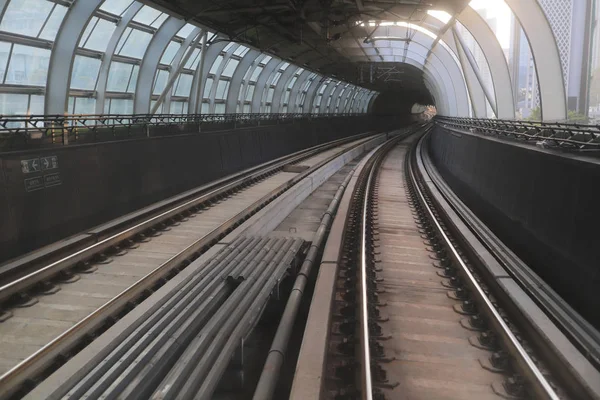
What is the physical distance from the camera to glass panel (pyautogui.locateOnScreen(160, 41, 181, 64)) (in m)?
17.9

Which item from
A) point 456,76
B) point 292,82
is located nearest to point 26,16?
point 456,76

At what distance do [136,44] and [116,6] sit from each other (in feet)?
8.25

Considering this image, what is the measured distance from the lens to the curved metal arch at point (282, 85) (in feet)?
103

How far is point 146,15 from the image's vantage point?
49.5ft

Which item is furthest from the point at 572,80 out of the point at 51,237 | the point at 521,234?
the point at 51,237

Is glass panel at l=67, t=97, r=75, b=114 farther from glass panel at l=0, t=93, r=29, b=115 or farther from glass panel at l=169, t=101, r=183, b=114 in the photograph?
glass panel at l=169, t=101, r=183, b=114

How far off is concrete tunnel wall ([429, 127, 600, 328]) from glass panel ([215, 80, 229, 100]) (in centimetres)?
1683

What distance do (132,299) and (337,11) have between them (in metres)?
13.4

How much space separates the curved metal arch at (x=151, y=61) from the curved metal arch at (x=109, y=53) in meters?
1.86

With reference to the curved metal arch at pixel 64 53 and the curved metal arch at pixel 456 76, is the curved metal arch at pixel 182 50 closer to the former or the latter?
the curved metal arch at pixel 64 53

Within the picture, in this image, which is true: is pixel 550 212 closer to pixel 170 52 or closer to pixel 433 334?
pixel 433 334

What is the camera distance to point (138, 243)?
8539 millimetres

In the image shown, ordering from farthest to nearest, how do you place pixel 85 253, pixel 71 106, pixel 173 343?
pixel 71 106
pixel 85 253
pixel 173 343

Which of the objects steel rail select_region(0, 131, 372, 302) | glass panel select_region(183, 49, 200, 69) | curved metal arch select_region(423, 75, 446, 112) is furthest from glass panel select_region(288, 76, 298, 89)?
steel rail select_region(0, 131, 372, 302)
